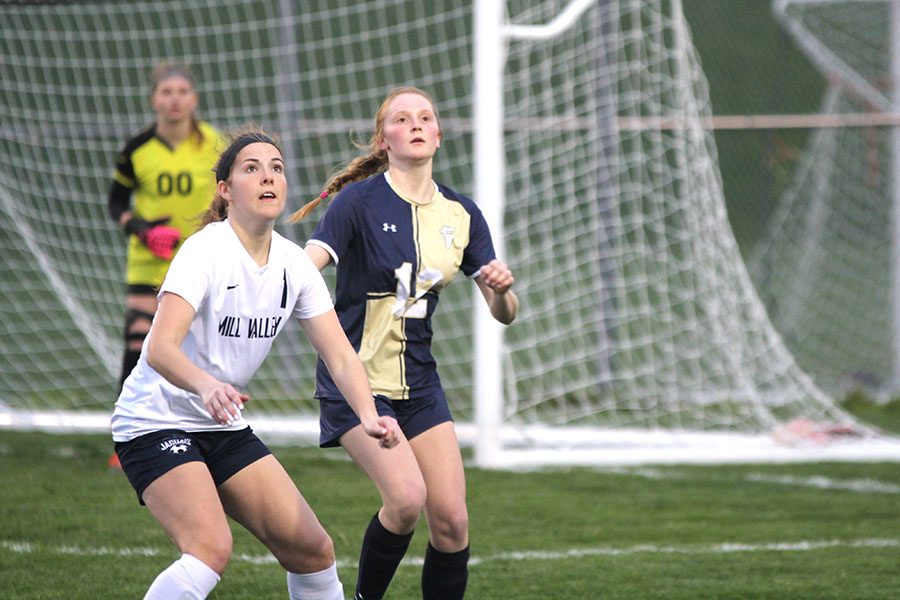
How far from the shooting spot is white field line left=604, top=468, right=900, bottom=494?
7.71 m

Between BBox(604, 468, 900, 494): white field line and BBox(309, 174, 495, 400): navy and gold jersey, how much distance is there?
371 centimetres

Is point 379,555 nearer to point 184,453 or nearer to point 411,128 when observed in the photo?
point 184,453

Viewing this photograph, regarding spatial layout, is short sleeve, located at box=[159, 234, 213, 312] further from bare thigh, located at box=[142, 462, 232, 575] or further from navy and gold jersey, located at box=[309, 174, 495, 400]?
navy and gold jersey, located at box=[309, 174, 495, 400]

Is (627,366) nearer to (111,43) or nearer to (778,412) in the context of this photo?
(778,412)

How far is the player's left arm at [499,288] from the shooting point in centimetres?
433

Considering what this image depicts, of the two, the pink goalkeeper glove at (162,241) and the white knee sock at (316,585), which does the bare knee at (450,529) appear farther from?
the pink goalkeeper glove at (162,241)

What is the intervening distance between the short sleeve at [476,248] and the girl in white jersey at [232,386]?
874mm

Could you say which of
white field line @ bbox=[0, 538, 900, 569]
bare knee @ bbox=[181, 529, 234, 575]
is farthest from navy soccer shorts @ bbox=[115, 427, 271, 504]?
white field line @ bbox=[0, 538, 900, 569]

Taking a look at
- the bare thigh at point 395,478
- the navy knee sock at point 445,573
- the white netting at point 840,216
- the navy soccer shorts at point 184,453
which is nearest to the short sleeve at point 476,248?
the bare thigh at point 395,478

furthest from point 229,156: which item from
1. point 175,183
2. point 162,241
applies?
point 175,183

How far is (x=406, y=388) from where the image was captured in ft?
15.4

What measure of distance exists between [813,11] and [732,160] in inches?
322

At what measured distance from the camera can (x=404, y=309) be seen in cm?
472

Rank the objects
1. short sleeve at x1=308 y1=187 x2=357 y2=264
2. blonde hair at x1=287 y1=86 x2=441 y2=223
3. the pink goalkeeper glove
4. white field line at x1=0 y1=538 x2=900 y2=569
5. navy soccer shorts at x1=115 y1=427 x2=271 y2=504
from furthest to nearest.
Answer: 1. the pink goalkeeper glove
2. white field line at x1=0 y1=538 x2=900 y2=569
3. blonde hair at x1=287 y1=86 x2=441 y2=223
4. short sleeve at x1=308 y1=187 x2=357 y2=264
5. navy soccer shorts at x1=115 y1=427 x2=271 y2=504
